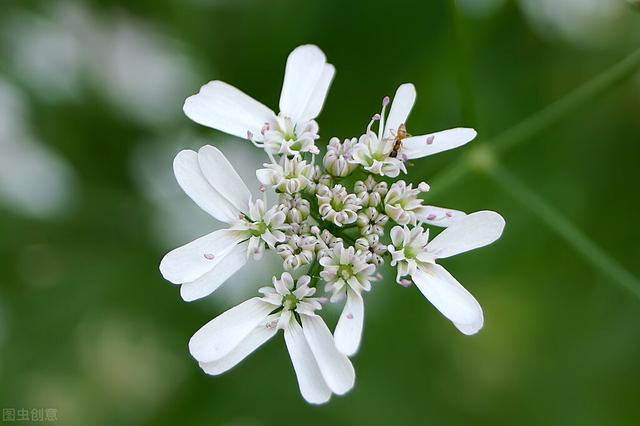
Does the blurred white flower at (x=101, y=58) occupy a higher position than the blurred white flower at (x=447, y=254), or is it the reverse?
the blurred white flower at (x=101, y=58)

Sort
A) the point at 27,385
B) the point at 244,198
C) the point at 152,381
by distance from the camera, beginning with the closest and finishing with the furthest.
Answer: the point at 244,198
the point at 27,385
the point at 152,381

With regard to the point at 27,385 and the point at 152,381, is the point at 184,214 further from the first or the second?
the point at 27,385

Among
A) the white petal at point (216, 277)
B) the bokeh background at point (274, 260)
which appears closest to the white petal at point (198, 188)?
the white petal at point (216, 277)

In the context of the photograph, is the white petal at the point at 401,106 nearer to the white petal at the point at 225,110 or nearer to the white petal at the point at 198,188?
the white petal at the point at 225,110

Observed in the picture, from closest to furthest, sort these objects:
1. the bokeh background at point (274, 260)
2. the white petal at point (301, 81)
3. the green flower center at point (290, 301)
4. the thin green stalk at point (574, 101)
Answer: the green flower center at point (290, 301) → the white petal at point (301, 81) → the thin green stalk at point (574, 101) → the bokeh background at point (274, 260)

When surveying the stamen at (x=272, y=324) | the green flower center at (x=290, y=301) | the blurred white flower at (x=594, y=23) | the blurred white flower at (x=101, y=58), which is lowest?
the stamen at (x=272, y=324)

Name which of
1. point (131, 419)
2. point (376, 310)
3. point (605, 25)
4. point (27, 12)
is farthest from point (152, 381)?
point (605, 25)

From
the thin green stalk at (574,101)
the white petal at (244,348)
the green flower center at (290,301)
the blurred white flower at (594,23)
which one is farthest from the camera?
the blurred white flower at (594,23)

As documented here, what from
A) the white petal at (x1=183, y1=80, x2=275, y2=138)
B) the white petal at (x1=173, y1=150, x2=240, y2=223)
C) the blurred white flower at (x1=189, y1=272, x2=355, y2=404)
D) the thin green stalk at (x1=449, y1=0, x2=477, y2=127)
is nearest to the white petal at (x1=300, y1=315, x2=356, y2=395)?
the blurred white flower at (x1=189, y1=272, x2=355, y2=404)
